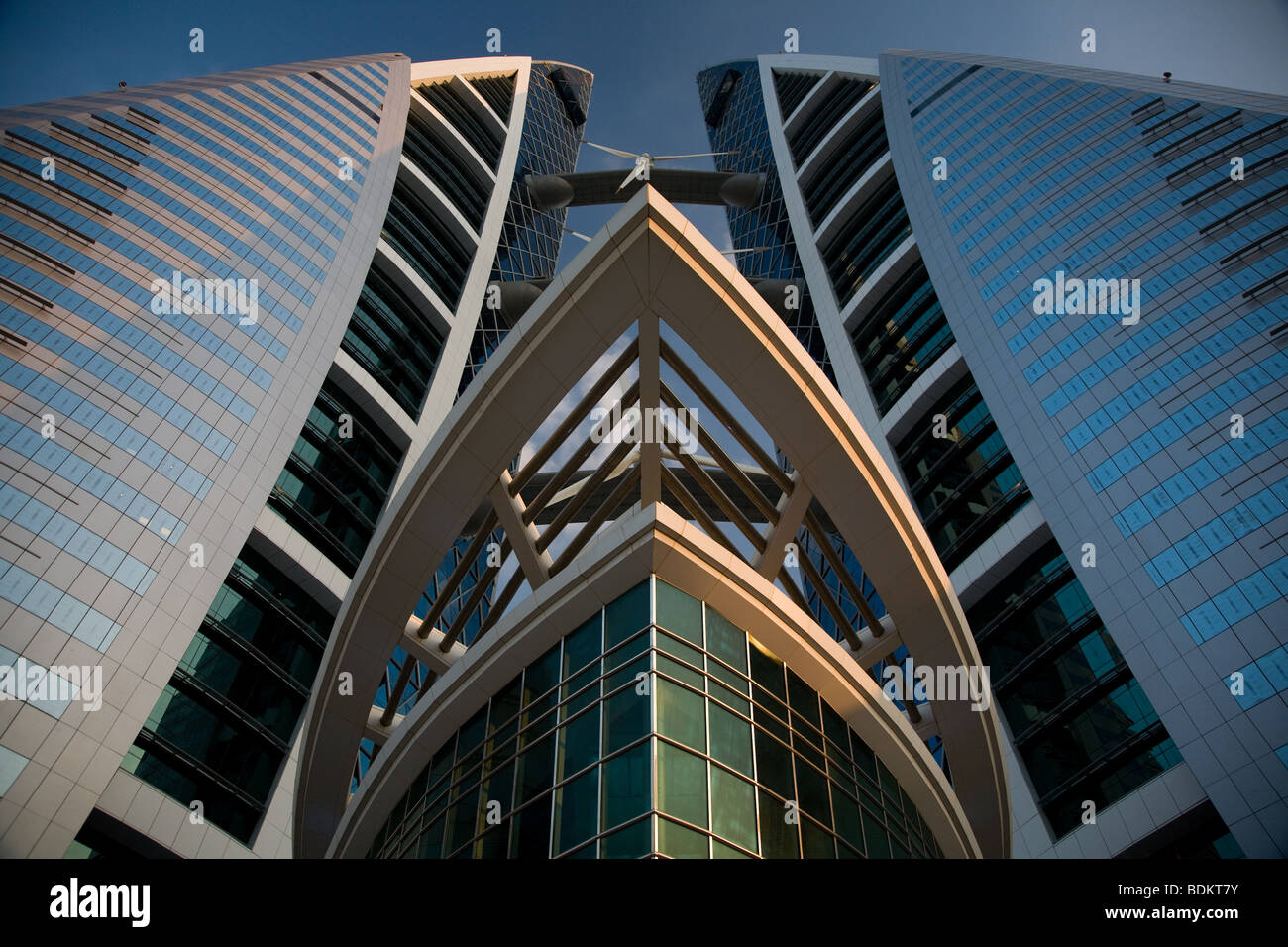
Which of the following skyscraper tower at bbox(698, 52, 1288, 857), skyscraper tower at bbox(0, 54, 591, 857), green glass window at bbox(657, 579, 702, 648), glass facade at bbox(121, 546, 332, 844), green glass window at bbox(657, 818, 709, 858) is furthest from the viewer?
glass facade at bbox(121, 546, 332, 844)

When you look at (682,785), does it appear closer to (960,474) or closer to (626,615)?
(626,615)

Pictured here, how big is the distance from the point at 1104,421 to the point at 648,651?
2474 centimetres

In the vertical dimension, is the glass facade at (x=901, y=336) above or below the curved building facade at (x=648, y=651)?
above

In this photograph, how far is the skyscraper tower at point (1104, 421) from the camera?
2500 centimetres

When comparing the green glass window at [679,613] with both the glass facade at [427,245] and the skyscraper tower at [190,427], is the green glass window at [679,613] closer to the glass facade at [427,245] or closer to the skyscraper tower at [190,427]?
the skyscraper tower at [190,427]

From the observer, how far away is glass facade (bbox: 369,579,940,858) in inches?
461

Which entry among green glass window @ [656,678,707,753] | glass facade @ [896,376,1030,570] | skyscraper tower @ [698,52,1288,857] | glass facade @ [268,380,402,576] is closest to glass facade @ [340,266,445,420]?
glass facade @ [268,380,402,576]

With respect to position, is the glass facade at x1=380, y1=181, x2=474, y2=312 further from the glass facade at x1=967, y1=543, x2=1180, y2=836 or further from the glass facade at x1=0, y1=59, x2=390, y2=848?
the glass facade at x1=967, y1=543, x2=1180, y2=836

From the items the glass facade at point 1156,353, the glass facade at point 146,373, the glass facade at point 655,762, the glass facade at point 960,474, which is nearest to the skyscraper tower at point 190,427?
the glass facade at point 146,373

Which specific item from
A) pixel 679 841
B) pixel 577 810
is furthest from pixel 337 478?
pixel 679 841

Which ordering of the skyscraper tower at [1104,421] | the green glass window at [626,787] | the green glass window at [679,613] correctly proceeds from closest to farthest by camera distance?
1. the green glass window at [626,787]
2. the green glass window at [679,613]
3. the skyscraper tower at [1104,421]

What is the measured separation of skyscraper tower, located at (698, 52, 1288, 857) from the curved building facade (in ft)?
28.7

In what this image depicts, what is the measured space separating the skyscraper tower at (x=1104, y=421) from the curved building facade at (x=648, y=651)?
875cm
